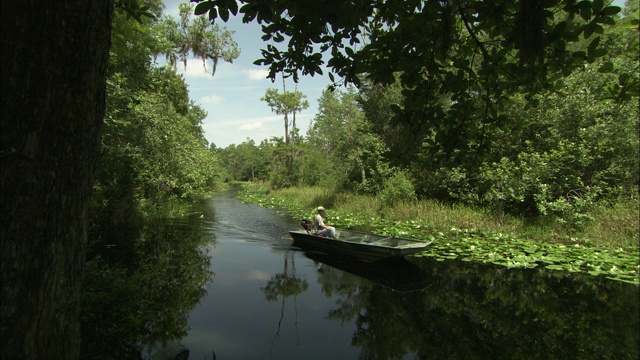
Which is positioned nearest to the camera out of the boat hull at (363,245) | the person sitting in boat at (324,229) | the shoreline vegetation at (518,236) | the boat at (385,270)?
the boat at (385,270)

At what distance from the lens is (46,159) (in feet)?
5.08

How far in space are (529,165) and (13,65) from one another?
1430cm

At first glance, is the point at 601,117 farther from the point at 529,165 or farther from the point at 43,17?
the point at 43,17

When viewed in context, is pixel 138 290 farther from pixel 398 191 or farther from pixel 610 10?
pixel 398 191

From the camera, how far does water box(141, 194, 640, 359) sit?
5559 mm

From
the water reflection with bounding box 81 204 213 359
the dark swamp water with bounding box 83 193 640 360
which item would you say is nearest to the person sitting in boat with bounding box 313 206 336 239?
the dark swamp water with bounding box 83 193 640 360

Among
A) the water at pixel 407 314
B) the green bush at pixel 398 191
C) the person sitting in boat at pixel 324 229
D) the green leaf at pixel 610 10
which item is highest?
the green leaf at pixel 610 10

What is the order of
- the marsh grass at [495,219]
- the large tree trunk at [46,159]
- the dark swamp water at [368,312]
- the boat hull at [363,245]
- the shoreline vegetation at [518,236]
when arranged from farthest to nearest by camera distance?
the marsh grass at [495,219] → the boat hull at [363,245] → the shoreline vegetation at [518,236] → the dark swamp water at [368,312] → the large tree trunk at [46,159]

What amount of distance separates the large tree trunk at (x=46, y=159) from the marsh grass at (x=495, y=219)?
40.0ft

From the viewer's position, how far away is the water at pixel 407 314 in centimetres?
556

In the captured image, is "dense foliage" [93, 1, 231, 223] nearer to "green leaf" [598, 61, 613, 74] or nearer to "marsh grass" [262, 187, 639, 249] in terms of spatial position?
"marsh grass" [262, 187, 639, 249]

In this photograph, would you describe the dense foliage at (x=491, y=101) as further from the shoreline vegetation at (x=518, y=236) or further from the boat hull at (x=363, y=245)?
the boat hull at (x=363, y=245)

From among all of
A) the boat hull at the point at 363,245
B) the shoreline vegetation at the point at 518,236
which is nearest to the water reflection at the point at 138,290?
the boat hull at the point at 363,245

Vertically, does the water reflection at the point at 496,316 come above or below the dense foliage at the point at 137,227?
below
